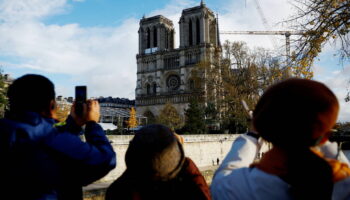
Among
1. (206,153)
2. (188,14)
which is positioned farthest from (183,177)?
(188,14)

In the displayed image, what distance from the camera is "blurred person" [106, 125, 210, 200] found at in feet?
6.68

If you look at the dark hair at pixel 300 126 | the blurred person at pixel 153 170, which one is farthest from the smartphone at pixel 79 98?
the dark hair at pixel 300 126

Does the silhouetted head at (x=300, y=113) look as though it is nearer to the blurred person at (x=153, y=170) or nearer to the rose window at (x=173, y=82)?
the blurred person at (x=153, y=170)

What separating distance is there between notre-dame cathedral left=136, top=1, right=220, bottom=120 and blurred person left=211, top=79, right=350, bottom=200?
55.1 meters

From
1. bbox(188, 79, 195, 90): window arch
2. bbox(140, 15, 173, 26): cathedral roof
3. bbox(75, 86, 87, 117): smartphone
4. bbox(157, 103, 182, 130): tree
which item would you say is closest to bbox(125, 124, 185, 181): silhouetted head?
bbox(75, 86, 87, 117): smartphone

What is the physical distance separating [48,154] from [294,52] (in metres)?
6.15

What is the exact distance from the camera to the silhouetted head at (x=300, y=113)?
1.47 meters

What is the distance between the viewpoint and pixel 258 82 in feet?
106

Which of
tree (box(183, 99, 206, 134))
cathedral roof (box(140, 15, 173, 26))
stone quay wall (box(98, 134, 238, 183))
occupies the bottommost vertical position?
stone quay wall (box(98, 134, 238, 183))

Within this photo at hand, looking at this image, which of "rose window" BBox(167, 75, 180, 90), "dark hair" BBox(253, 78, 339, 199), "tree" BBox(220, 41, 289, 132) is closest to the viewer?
"dark hair" BBox(253, 78, 339, 199)

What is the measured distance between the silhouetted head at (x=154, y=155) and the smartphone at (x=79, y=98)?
51 cm

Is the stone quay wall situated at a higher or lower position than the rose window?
lower

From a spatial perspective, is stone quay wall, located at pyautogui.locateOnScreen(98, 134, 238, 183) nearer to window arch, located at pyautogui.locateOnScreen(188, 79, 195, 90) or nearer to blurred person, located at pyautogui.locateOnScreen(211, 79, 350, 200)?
blurred person, located at pyautogui.locateOnScreen(211, 79, 350, 200)

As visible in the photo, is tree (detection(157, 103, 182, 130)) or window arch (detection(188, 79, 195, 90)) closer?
tree (detection(157, 103, 182, 130))
